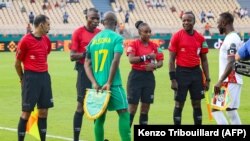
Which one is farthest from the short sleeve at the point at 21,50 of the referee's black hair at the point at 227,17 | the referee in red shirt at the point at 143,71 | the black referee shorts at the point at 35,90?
the referee's black hair at the point at 227,17

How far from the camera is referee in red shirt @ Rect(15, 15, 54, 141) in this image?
10953mm

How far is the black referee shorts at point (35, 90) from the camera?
1100cm

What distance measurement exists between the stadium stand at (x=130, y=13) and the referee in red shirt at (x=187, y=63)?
134 ft

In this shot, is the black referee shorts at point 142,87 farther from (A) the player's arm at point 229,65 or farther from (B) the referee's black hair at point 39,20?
(B) the referee's black hair at point 39,20

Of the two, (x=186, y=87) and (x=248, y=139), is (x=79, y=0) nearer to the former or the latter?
(x=186, y=87)

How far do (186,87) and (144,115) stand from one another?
93 centimetres

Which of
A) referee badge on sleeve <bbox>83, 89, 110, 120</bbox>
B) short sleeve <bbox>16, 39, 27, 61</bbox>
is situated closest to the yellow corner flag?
short sleeve <bbox>16, 39, 27, 61</bbox>

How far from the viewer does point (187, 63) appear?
12.1 m

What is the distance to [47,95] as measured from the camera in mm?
11164

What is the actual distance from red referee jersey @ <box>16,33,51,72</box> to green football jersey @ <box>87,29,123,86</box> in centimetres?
115

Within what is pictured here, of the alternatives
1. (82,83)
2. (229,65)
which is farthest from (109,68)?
(229,65)

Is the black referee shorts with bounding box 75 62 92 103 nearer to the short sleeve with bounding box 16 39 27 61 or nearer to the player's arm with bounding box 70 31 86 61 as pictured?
the player's arm with bounding box 70 31 86 61

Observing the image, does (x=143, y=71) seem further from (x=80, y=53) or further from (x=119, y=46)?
(x=119, y=46)

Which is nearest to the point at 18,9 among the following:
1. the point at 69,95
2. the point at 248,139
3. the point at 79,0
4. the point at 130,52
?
the point at 79,0
